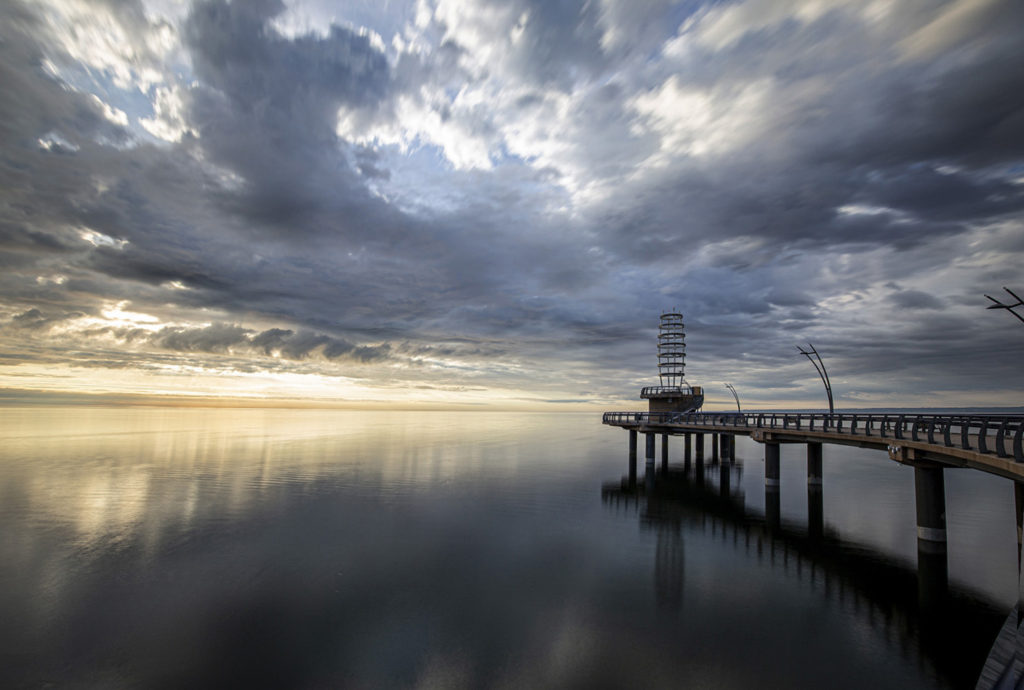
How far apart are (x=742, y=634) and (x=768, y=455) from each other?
28.0m

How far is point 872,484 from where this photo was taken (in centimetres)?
4969

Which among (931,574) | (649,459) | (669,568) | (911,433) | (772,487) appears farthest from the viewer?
(649,459)

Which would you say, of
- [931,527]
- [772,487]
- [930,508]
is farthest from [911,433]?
[772,487]

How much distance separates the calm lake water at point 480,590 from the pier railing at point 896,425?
563cm

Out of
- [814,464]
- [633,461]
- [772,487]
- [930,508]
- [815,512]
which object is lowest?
[633,461]

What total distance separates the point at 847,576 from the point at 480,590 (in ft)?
51.2

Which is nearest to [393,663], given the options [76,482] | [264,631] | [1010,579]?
[264,631]

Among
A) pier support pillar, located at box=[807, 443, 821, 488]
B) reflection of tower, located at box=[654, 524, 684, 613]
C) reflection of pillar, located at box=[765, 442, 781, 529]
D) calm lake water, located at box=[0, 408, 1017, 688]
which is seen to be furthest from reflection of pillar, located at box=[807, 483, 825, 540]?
reflection of tower, located at box=[654, 524, 684, 613]

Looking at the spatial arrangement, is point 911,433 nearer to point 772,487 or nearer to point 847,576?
point 847,576

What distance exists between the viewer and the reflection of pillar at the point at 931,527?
68.0 feet

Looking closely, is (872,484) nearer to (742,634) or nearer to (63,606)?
(742,634)

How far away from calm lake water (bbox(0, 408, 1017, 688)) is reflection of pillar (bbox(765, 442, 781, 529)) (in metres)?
0.75

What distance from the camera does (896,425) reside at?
23.9 meters

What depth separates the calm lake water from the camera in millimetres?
Result: 13094
